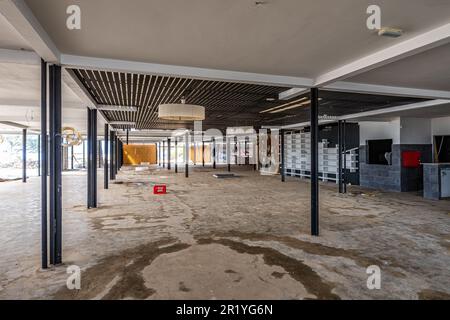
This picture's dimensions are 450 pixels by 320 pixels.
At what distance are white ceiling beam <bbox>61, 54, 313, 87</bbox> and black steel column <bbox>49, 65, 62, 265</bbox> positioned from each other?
1.07 feet

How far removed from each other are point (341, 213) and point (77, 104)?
7.61m

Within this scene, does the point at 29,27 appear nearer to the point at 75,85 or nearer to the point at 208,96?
the point at 75,85

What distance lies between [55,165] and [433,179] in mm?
10462

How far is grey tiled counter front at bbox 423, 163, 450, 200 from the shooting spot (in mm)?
8939

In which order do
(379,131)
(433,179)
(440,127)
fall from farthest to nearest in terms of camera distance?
(379,131)
(440,127)
(433,179)

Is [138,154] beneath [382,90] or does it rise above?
beneath

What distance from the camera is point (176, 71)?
4332 millimetres

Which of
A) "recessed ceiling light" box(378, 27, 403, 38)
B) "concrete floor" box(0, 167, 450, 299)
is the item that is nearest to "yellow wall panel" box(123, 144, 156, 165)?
"concrete floor" box(0, 167, 450, 299)

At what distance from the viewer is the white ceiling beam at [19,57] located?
364 cm

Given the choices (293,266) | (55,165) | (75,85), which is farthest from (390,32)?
(75,85)

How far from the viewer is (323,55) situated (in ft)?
12.9

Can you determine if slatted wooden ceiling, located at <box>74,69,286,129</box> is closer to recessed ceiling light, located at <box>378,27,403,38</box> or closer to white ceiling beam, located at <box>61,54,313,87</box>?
white ceiling beam, located at <box>61,54,313,87</box>

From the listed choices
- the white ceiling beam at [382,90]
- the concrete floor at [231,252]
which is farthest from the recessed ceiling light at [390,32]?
the concrete floor at [231,252]

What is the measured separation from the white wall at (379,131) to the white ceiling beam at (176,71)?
25.5 feet
